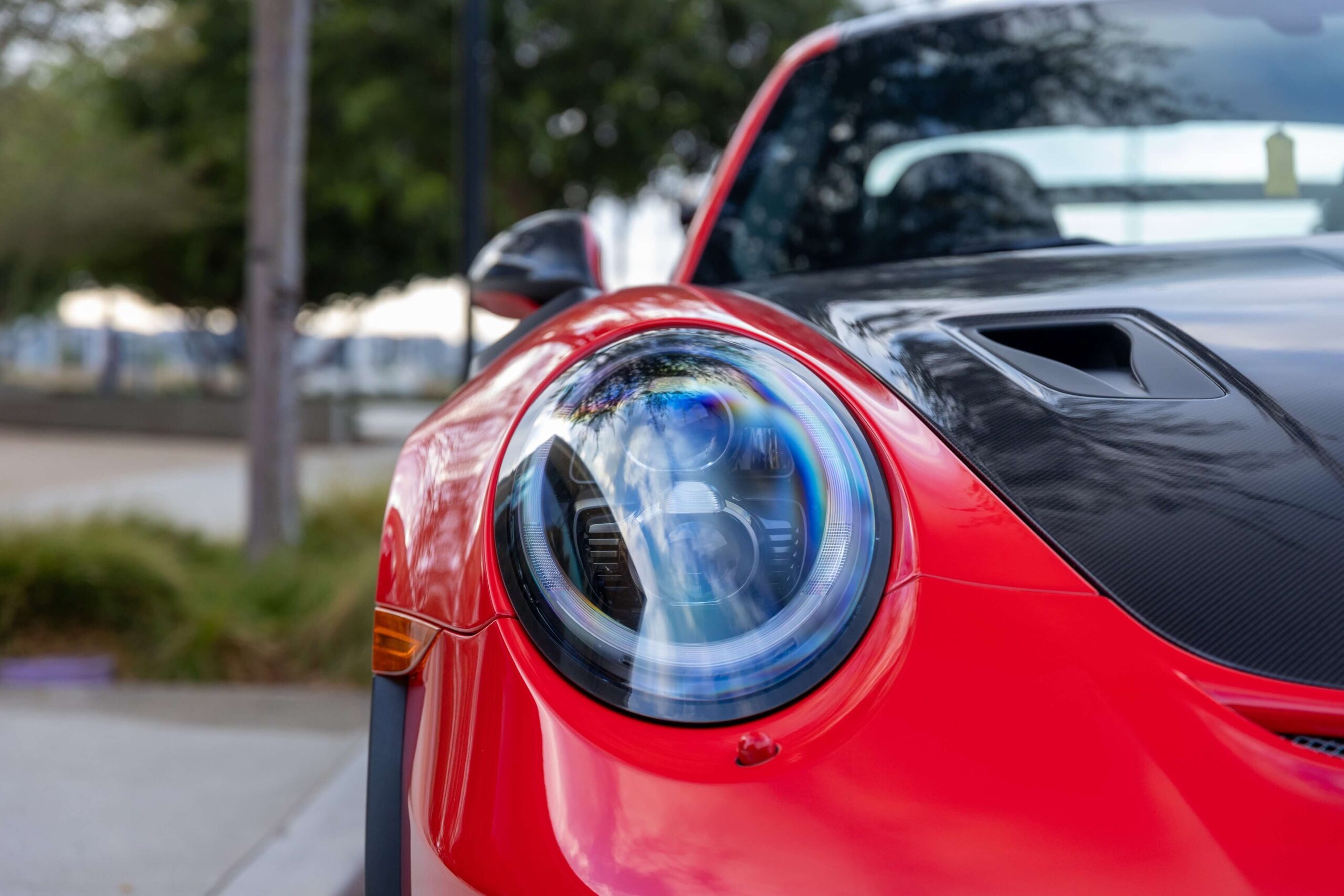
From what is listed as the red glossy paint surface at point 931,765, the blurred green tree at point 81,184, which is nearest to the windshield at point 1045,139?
the red glossy paint surface at point 931,765

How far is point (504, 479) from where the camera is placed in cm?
116

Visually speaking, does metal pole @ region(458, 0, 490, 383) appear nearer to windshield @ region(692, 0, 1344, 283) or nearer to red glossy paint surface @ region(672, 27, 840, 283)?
red glossy paint surface @ region(672, 27, 840, 283)

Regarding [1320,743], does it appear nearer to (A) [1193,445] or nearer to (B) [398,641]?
(A) [1193,445]

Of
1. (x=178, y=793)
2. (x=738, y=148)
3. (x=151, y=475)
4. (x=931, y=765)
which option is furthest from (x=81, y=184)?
(x=931, y=765)

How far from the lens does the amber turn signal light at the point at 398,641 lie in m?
1.17

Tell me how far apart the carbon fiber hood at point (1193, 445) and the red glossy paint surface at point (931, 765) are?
38mm

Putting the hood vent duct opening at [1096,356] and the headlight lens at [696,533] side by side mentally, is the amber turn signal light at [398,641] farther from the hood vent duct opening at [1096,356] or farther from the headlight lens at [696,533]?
the hood vent duct opening at [1096,356]

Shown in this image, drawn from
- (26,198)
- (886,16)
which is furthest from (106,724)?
(26,198)

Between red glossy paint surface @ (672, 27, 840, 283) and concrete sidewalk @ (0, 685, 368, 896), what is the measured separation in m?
1.38

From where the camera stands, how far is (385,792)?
116 centimetres

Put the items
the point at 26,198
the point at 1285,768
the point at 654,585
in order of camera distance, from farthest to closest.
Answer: the point at 26,198 → the point at 654,585 → the point at 1285,768

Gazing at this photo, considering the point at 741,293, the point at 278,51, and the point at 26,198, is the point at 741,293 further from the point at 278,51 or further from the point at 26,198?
the point at 26,198

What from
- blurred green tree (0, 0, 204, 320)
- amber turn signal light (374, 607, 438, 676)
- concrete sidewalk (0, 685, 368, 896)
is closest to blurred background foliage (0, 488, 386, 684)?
concrete sidewalk (0, 685, 368, 896)

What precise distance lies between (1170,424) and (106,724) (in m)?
3.38
